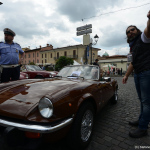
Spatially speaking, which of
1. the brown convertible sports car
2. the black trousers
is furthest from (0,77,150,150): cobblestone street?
the black trousers

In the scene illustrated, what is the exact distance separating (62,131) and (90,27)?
949 cm

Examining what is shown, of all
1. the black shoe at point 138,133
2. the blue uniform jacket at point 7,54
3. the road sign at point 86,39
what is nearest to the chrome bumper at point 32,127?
the black shoe at point 138,133

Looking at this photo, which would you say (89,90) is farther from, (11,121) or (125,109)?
(125,109)

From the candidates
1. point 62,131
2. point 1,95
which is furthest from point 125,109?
point 1,95

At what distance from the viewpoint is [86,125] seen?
6.13ft

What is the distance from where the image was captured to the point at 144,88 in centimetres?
203

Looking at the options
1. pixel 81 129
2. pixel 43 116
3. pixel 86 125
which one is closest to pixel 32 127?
pixel 43 116

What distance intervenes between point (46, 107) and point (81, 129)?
26.4 inches

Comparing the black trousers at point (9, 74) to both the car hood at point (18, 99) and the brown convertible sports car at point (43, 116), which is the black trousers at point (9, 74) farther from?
the brown convertible sports car at point (43, 116)

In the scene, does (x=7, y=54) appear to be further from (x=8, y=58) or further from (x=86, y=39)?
(x=86, y=39)

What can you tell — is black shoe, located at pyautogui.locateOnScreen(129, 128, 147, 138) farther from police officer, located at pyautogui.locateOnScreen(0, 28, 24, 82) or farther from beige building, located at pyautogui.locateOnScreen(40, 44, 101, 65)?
beige building, located at pyautogui.locateOnScreen(40, 44, 101, 65)

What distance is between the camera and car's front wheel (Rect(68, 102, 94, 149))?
5.14ft

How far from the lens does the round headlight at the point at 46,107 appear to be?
53.4 inches

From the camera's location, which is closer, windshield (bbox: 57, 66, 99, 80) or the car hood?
the car hood
